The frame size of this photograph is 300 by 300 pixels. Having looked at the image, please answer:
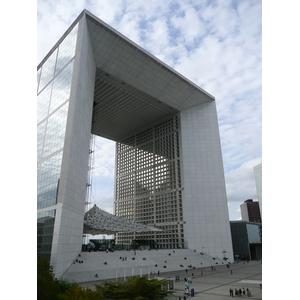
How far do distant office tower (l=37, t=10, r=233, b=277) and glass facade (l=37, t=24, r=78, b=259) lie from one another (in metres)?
0.15

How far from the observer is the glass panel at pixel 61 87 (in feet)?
133

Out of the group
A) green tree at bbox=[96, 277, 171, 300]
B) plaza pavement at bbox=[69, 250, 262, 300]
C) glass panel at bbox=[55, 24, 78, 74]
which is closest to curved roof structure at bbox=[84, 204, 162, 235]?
plaza pavement at bbox=[69, 250, 262, 300]

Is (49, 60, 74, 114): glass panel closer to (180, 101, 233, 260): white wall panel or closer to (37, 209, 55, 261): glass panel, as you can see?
(37, 209, 55, 261): glass panel

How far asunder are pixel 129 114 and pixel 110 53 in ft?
76.2

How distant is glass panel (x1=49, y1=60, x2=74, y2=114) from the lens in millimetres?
40406

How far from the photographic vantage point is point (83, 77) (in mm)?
41719

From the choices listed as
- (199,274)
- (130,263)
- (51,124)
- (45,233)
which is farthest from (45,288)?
(51,124)

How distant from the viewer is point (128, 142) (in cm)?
8306

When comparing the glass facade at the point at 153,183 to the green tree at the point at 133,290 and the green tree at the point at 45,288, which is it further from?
the green tree at the point at 45,288

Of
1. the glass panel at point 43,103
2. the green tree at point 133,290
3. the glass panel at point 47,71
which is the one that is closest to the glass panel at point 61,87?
the glass panel at point 43,103

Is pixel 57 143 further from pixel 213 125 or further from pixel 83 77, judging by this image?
pixel 213 125

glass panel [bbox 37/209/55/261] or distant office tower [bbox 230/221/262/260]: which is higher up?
glass panel [bbox 37/209/55/261]

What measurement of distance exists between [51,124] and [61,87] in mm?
6271

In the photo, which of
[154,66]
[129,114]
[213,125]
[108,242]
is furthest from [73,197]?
[213,125]
